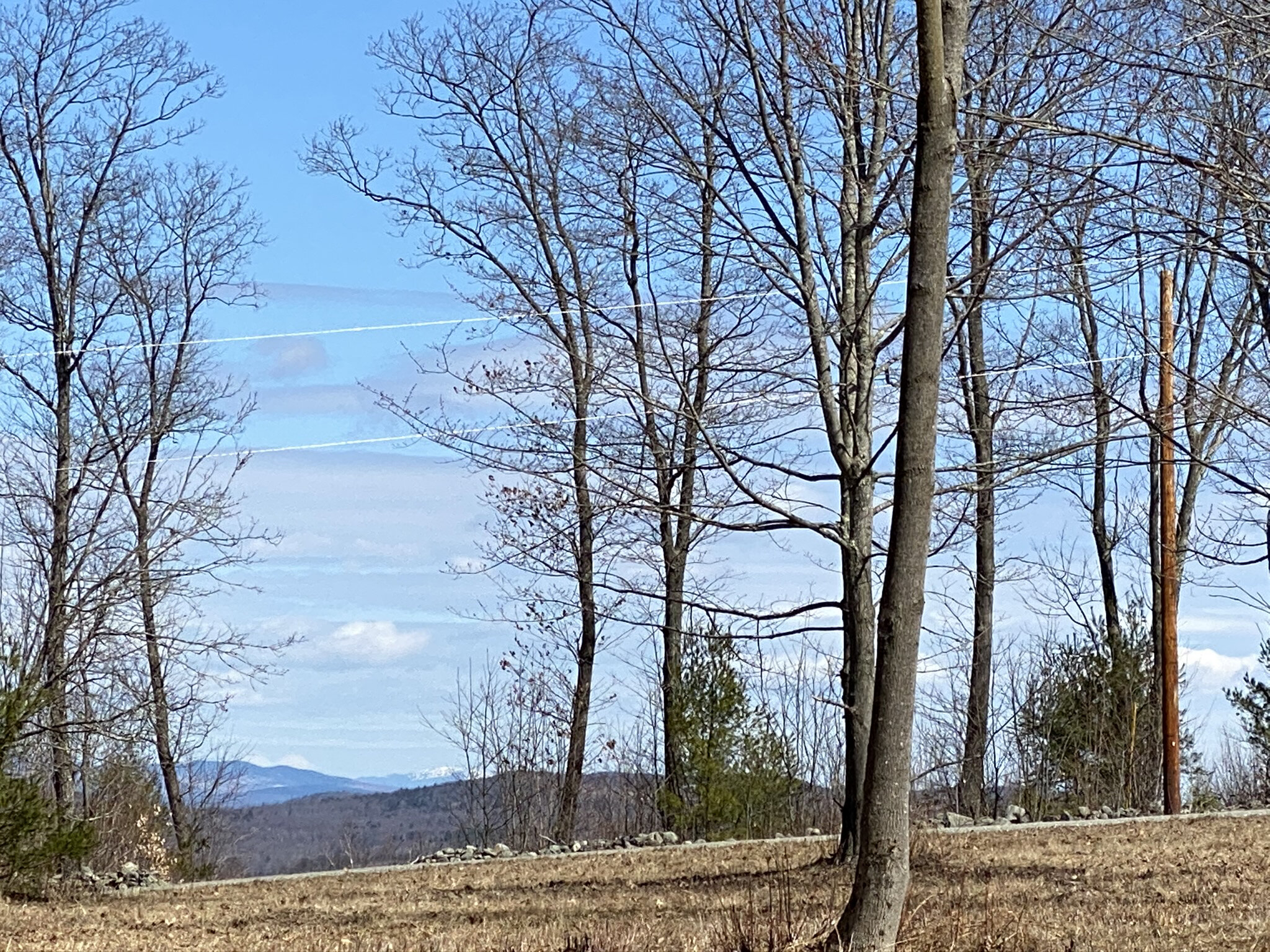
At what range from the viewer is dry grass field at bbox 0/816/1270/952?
6.45 m

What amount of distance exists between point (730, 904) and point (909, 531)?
3.44 metres

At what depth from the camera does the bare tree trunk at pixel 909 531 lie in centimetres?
603

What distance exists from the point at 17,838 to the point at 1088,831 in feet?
33.3

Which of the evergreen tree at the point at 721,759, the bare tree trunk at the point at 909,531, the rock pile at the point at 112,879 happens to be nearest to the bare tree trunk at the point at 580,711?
the evergreen tree at the point at 721,759

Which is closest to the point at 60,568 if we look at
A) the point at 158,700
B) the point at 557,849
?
the point at 158,700

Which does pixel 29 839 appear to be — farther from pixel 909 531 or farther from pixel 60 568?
pixel 909 531

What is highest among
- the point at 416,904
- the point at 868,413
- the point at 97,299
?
the point at 97,299

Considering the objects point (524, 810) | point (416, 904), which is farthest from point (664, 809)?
point (416, 904)

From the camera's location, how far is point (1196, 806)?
60.4 ft

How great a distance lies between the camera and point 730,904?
8688 mm

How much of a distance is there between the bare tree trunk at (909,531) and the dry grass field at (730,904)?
10.8 inches

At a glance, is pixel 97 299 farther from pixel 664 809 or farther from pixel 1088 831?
pixel 1088 831

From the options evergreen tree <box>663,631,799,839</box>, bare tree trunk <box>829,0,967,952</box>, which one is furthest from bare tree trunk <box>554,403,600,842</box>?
bare tree trunk <box>829,0,967,952</box>

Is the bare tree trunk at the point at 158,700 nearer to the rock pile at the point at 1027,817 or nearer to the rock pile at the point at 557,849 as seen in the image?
the rock pile at the point at 557,849
